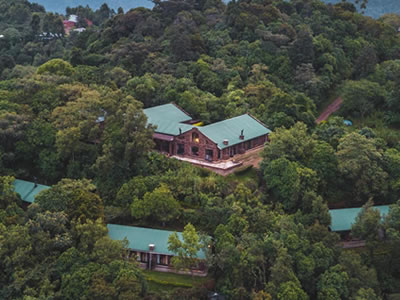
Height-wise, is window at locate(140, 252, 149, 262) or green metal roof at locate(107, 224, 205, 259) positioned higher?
green metal roof at locate(107, 224, 205, 259)

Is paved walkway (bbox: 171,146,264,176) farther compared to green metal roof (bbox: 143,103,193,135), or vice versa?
green metal roof (bbox: 143,103,193,135)

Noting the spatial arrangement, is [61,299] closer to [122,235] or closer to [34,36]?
[122,235]

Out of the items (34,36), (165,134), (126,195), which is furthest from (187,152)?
(34,36)

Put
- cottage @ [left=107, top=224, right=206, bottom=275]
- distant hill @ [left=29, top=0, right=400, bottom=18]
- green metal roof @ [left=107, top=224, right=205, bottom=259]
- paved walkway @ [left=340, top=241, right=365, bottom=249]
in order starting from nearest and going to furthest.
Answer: cottage @ [left=107, top=224, right=206, bottom=275], green metal roof @ [left=107, top=224, right=205, bottom=259], paved walkway @ [left=340, top=241, right=365, bottom=249], distant hill @ [left=29, top=0, right=400, bottom=18]

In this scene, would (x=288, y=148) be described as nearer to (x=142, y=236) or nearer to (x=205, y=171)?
(x=205, y=171)

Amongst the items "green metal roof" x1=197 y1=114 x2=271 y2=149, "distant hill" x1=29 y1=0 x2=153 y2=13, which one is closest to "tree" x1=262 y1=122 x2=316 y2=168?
"green metal roof" x1=197 y1=114 x2=271 y2=149

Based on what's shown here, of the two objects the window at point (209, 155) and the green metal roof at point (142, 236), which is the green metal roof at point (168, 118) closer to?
the window at point (209, 155)

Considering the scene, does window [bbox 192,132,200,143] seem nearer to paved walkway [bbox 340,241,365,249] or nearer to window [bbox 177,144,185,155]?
window [bbox 177,144,185,155]

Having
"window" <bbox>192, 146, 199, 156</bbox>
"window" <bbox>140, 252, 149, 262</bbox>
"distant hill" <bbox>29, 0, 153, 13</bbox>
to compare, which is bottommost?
"window" <bbox>140, 252, 149, 262</bbox>
